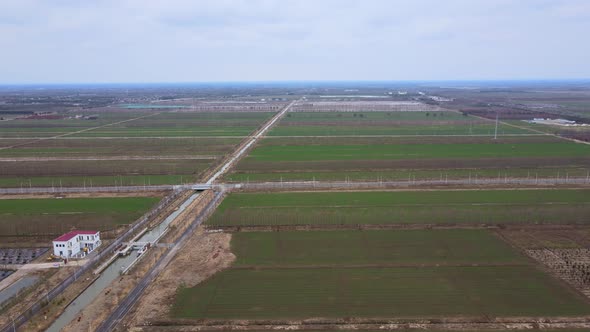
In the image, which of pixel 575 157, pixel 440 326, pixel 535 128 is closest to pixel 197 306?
pixel 440 326

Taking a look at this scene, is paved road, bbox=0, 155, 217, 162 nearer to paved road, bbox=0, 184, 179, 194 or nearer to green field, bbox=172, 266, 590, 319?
paved road, bbox=0, 184, 179, 194

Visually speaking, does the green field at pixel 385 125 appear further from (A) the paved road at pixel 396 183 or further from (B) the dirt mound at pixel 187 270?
(B) the dirt mound at pixel 187 270

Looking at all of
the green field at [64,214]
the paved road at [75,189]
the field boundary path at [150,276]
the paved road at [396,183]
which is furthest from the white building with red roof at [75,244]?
the paved road at [396,183]

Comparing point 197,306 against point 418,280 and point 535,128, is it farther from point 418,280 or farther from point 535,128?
point 535,128

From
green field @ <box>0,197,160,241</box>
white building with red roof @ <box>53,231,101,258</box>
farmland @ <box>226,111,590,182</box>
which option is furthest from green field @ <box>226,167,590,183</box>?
white building with red roof @ <box>53,231,101,258</box>

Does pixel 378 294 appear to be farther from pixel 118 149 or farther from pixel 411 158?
pixel 118 149

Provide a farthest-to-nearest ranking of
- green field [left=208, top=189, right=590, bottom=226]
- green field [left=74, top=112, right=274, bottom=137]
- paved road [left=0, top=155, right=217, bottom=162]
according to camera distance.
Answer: green field [left=74, top=112, right=274, bottom=137] → paved road [left=0, top=155, right=217, bottom=162] → green field [left=208, top=189, right=590, bottom=226]
